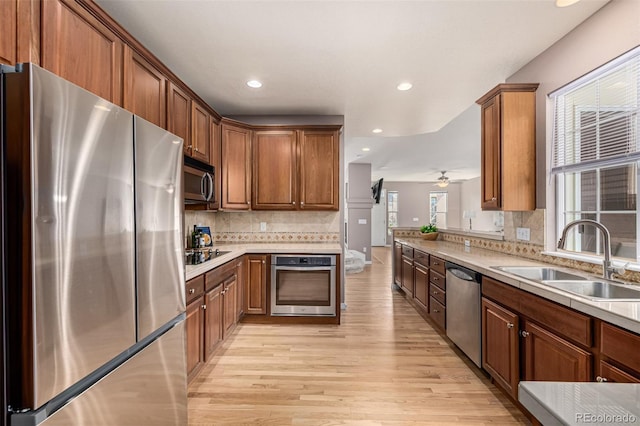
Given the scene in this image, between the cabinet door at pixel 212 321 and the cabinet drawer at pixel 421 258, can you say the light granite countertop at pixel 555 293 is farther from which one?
the cabinet door at pixel 212 321

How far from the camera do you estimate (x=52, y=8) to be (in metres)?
1.31

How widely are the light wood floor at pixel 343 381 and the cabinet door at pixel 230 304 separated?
0.18 meters

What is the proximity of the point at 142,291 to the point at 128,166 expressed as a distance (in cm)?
54

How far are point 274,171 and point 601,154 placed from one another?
3091 mm

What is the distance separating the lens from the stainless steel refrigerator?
32.4 inches

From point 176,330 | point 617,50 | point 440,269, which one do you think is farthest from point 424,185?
point 176,330

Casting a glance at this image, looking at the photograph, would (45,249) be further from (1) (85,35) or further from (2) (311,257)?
(2) (311,257)

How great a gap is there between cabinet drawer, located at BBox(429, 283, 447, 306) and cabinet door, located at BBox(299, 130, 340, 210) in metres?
1.51

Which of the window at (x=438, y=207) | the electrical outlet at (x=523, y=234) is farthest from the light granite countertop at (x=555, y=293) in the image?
the window at (x=438, y=207)

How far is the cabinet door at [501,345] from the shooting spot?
1.90m

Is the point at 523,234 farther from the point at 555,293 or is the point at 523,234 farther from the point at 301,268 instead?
the point at 301,268

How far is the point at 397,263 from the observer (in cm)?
487

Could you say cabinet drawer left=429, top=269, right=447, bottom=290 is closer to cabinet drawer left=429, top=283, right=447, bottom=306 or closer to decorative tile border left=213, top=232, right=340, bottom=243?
cabinet drawer left=429, top=283, right=447, bottom=306

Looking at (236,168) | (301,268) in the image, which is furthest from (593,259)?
(236,168)
